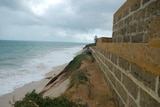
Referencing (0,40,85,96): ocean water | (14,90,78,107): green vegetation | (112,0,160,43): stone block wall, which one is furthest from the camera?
(0,40,85,96): ocean water

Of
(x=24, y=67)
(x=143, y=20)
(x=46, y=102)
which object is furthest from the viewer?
(x=24, y=67)

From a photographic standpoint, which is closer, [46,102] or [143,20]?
[143,20]

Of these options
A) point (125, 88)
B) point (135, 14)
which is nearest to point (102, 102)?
point (125, 88)

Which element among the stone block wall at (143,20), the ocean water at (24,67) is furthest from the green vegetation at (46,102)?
A: the ocean water at (24,67)

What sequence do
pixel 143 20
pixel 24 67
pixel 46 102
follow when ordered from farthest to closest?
pixel 24 67
pixel 46 102
pixel 143 20

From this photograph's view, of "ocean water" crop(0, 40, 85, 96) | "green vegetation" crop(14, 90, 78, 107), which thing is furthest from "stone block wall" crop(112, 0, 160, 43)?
"ocean water" crop(0, 40, 85, 96)

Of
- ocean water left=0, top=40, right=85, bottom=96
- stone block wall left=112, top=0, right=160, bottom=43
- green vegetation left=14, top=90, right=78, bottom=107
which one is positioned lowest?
ocean water left=0, top=40, right=85, bottom=96

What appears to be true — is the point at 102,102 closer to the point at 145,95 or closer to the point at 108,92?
the point at 108,92

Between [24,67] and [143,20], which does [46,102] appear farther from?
[24,67]

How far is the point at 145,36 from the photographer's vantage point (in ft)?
9.00

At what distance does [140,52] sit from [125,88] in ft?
3.39

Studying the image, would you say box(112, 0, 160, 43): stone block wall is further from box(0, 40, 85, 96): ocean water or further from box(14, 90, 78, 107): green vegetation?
box(0, 40, 85, 96): ocean water

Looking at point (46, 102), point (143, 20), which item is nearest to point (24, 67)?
point (46, 102)

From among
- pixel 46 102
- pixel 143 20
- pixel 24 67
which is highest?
pixel 143 20
